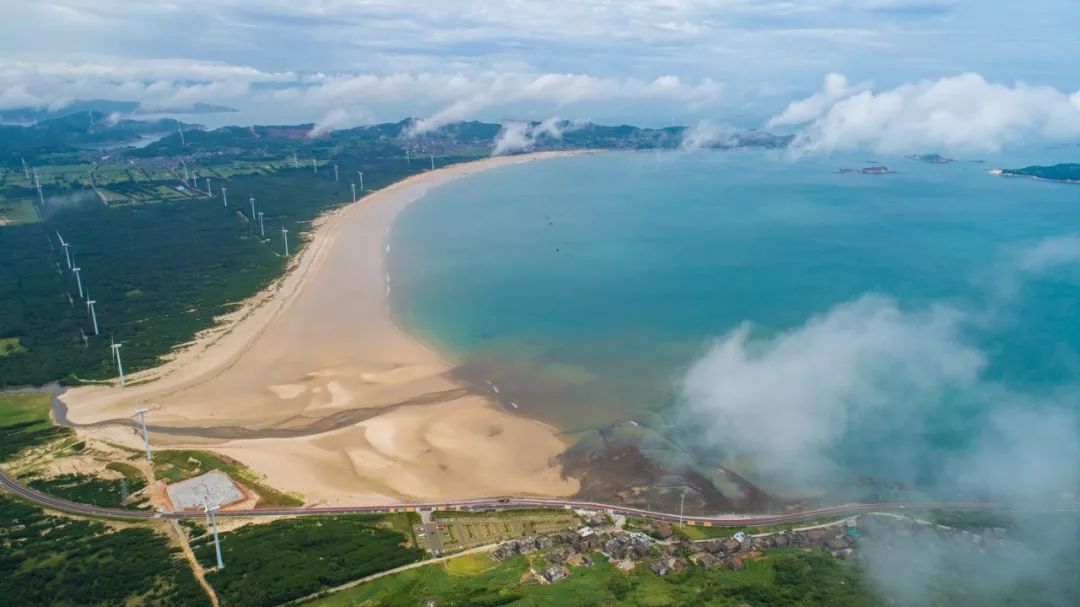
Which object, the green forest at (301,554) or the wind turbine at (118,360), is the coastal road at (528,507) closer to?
the green forest at (301,554)

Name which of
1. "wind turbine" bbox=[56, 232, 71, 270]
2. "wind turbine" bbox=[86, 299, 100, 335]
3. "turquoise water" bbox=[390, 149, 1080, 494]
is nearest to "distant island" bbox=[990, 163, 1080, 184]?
"turquoise water" bbox=[390, 149, 1080, 494]

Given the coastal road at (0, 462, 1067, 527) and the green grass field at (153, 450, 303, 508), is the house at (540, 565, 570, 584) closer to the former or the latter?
the coastal road at (0, 462, 1067, 527)

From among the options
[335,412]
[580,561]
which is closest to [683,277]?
[335,412]

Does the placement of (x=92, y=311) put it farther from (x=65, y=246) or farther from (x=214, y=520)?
(x=214, y=520)

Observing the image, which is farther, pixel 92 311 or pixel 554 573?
pixel 92 311

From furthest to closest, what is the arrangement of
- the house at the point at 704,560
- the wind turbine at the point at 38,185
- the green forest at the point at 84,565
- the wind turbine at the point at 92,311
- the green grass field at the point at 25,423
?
the wind turbine at the point at 38,185, the wind turbine at the point at 92,311, the green grass field at the point at 25,423, the house at the point at 704,560, the green forest at the point at 84,565

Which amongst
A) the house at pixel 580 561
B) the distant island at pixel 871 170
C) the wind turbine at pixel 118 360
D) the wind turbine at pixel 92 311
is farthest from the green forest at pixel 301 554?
the distant island at pixel 871 170

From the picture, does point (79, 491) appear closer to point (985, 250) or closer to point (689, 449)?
point (689, 449)
